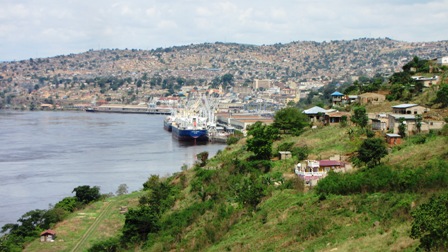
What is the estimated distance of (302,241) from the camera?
381 inches

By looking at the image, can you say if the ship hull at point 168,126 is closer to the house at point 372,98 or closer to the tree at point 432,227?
the house at point 372,98

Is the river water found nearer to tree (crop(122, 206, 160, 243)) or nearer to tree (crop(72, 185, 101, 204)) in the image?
tree (crop(72, 185, 101, 204))

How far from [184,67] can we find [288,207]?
119 metres

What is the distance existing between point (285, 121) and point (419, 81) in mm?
5221

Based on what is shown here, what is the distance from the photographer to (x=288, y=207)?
1171 centimetres

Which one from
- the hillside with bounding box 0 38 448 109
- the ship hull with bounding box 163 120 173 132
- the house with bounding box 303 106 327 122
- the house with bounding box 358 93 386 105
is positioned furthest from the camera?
the hillside with bounding box 0 38 448 109

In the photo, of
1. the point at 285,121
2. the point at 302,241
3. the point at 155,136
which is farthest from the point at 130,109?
the point at 302,241

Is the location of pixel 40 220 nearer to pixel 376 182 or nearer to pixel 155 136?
pixel 376 182

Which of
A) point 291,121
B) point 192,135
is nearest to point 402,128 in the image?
point 291,121

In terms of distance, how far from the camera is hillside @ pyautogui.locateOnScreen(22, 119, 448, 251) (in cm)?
942

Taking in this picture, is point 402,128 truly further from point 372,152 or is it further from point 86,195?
point 86,195

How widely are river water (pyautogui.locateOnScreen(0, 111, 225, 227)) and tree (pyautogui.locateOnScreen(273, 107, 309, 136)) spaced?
5.42m

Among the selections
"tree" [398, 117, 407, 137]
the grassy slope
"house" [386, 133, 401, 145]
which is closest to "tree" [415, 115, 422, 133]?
"tree" [398, 117, 407, 137]

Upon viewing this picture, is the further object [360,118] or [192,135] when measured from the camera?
[192,135]
